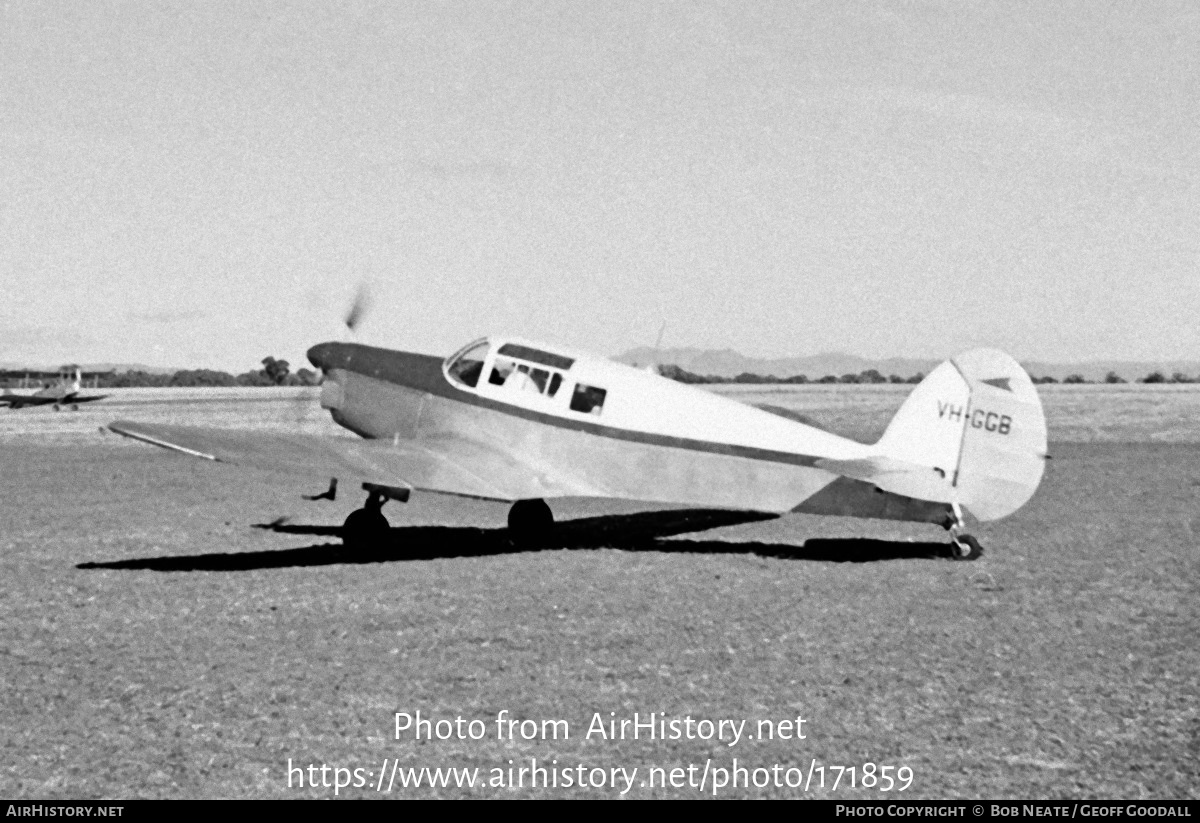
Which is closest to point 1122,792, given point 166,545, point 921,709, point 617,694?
point 921,709

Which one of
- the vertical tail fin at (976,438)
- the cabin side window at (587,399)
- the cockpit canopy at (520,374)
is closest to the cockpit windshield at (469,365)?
the cockpit canopy at (520,374)

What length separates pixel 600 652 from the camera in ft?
27.3

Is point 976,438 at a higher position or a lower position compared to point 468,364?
lower

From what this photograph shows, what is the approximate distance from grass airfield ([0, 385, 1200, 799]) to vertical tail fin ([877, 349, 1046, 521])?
805mm

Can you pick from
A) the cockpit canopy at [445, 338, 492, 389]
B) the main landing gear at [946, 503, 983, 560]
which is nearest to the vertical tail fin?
the main landing gear at [946, 503, 983, 560]

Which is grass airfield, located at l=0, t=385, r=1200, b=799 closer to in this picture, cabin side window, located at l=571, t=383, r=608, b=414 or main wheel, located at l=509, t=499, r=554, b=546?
main wheel, located at l=509, t=499, r=554, b=546

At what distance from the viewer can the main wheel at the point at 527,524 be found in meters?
14.5

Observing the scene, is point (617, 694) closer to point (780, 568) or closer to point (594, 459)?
point (780, 568)

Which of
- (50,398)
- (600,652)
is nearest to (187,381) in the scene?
(50,398)

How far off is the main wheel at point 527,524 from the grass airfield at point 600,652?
269 mm

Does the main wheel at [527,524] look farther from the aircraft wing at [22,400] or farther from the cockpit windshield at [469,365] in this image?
the aircraft wing at [22,400]

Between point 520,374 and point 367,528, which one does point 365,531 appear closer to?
point 367,528

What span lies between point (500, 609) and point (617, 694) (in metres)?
2.99

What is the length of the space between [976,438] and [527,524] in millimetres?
5304
